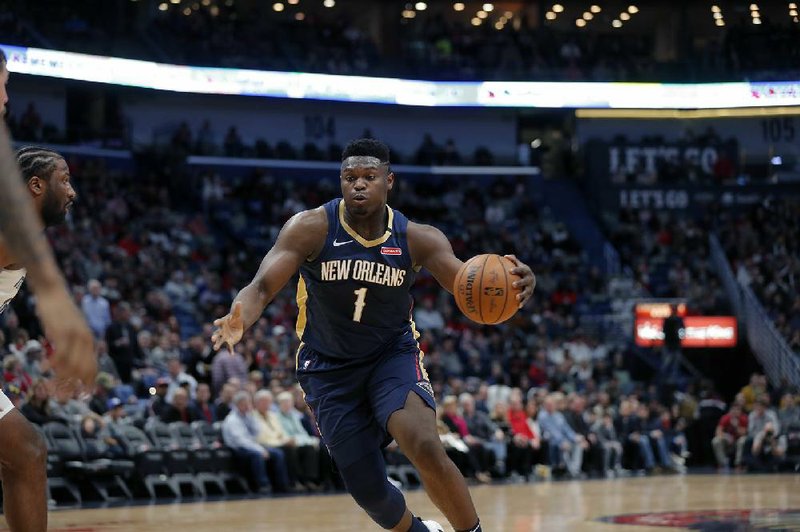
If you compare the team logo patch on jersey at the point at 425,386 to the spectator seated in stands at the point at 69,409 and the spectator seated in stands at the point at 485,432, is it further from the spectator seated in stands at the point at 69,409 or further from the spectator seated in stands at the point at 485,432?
the spectator seated in stands at the point at 485,432

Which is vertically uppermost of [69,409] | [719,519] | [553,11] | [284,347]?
[553,11]

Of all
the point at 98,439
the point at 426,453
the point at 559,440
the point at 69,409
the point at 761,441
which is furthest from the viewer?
the point at 761,441

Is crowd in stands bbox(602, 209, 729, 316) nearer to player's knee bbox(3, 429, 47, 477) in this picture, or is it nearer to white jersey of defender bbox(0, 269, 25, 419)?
white jersey of defender bbox(0, 269, 25, 419)

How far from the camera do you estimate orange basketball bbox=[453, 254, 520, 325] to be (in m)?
6.28

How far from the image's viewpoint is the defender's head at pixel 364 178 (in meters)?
6.61

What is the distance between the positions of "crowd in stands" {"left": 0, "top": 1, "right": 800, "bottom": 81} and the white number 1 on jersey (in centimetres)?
2318

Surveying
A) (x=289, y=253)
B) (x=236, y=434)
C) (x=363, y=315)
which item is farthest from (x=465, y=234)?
(x=289, y=253)

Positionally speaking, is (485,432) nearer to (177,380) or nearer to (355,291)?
(177,380)

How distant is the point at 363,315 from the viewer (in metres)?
6.59

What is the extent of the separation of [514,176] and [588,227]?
278cm

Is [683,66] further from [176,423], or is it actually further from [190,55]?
[176,423]

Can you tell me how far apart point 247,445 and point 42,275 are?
12746mm

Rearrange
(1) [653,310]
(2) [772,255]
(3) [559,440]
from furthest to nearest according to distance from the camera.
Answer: (2) [772,255], (1) [653,310], (3) [559,440]

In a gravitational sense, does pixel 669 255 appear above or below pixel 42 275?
below
